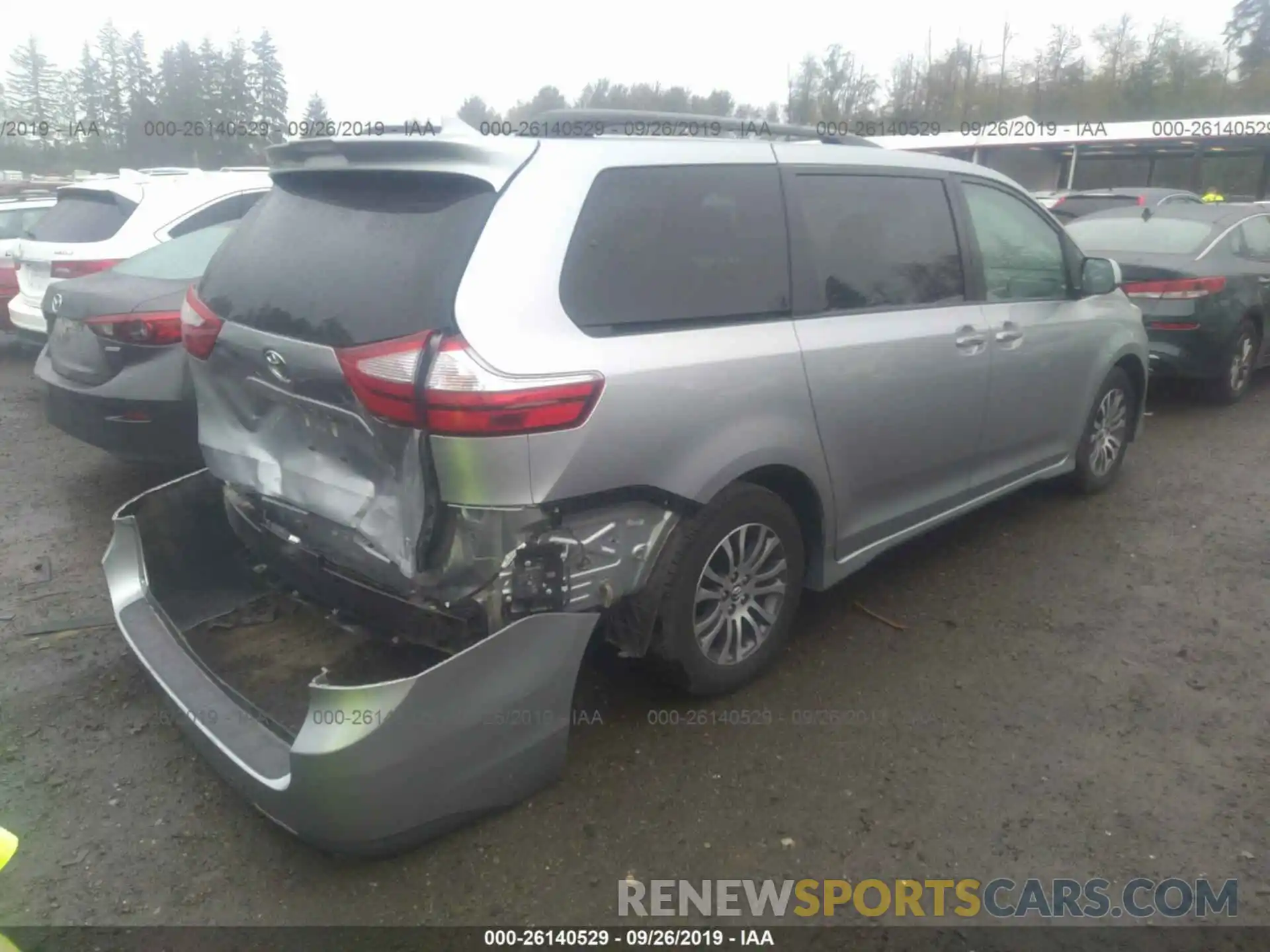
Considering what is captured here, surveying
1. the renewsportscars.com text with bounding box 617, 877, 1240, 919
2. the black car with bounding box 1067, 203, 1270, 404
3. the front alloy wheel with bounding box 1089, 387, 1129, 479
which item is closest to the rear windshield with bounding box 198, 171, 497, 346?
the renewsportscars.com text with bounding box 617, 877, 1240, 919

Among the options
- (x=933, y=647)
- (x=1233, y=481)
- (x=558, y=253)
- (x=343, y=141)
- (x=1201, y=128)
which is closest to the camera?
(x=558, y=253)

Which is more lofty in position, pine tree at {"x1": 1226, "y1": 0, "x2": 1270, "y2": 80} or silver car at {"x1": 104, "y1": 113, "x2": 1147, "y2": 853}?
pine tree at {"x1": 1226, "y1": 0, "x2": 1270, "y2": 80}

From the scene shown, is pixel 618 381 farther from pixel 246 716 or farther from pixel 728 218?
pixel 246 716

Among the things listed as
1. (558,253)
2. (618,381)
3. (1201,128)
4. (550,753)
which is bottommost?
(550,753)

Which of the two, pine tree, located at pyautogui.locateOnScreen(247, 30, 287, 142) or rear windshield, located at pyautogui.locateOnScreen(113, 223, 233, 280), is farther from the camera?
pine tree, located at pyautogui.locateOnScreen(247, 30, 287, 142)

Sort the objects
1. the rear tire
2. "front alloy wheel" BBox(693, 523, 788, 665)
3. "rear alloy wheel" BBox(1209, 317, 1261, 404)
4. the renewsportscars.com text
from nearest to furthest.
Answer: the renewsportscars.com text
the rear tire
"front alloy wheel" BBox(693, 523, 788, 665)
"rear alloy wheel" BBox(1209, 317, 1261, 404)

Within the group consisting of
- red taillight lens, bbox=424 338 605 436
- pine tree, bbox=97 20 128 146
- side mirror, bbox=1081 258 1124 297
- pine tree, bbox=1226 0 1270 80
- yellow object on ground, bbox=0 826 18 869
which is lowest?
yellow object on ground, bbox=0 826 18 869

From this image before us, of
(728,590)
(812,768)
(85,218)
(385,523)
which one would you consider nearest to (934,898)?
(812,768)

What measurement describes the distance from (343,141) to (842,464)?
6.55 ft

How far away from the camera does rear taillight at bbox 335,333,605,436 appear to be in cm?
246

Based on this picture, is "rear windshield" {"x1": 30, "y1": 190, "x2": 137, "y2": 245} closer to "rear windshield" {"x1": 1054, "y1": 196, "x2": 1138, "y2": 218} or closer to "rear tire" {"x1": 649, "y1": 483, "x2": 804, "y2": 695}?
"rear tire" {"x1": 649, "y1": 483, "x2": 804, "y2": 695}

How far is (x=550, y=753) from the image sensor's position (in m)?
2.80

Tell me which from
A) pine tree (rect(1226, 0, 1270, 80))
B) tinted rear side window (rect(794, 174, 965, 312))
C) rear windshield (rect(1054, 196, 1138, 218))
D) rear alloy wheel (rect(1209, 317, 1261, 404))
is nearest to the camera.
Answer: tinted rear side window (rect(794, 174, 965, 312))

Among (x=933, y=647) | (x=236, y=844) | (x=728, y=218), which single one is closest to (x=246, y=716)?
(x=236, y=844)
